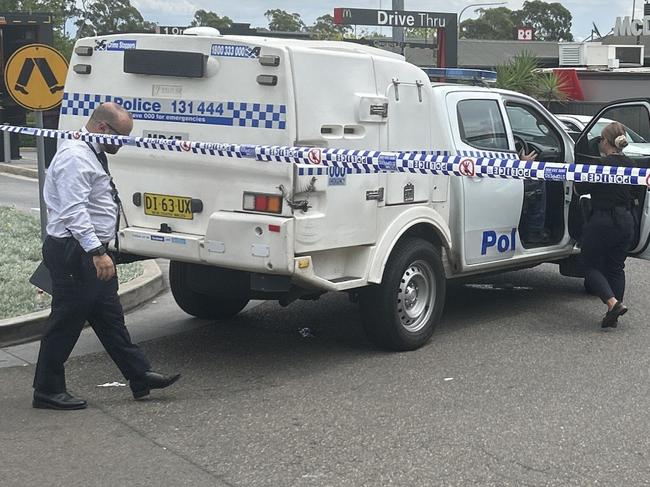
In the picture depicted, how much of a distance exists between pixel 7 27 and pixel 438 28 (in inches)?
390

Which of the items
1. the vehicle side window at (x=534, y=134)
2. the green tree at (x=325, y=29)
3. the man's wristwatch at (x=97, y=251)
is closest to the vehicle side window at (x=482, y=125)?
the vehicle side window at (x=534, y=134)

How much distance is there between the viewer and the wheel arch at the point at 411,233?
6.41 metres

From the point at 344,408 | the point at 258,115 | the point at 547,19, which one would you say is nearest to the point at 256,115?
the point at 258,115

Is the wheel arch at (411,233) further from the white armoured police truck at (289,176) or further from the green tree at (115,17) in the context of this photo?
the green tree at (115,17)

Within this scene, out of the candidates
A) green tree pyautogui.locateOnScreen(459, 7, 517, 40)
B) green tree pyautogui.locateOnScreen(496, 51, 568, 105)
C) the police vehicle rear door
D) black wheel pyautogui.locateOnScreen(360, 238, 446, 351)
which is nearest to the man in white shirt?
black wheel pyautogui.locateOnScreen(360, 238, 446, 351)

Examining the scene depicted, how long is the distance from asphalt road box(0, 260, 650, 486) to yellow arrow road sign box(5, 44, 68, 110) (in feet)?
7.29

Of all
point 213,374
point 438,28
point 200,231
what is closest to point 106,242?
point 200,231

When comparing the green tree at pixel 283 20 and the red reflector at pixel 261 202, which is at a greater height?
the green tree at pixel 283 20

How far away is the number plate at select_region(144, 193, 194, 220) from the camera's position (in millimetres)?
6234

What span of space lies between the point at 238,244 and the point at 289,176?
1.81 ft

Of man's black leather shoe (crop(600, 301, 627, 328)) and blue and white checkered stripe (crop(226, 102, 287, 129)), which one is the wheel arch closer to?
blue and white checkered stripe (crop(226, 102, 287, 129))

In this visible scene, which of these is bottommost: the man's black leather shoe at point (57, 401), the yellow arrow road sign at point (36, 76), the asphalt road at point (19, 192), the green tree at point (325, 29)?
the man's black leather shoe at point (57, 401)

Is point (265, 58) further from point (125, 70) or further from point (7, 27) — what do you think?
point (7, 27)

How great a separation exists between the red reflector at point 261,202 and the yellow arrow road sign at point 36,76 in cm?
325
